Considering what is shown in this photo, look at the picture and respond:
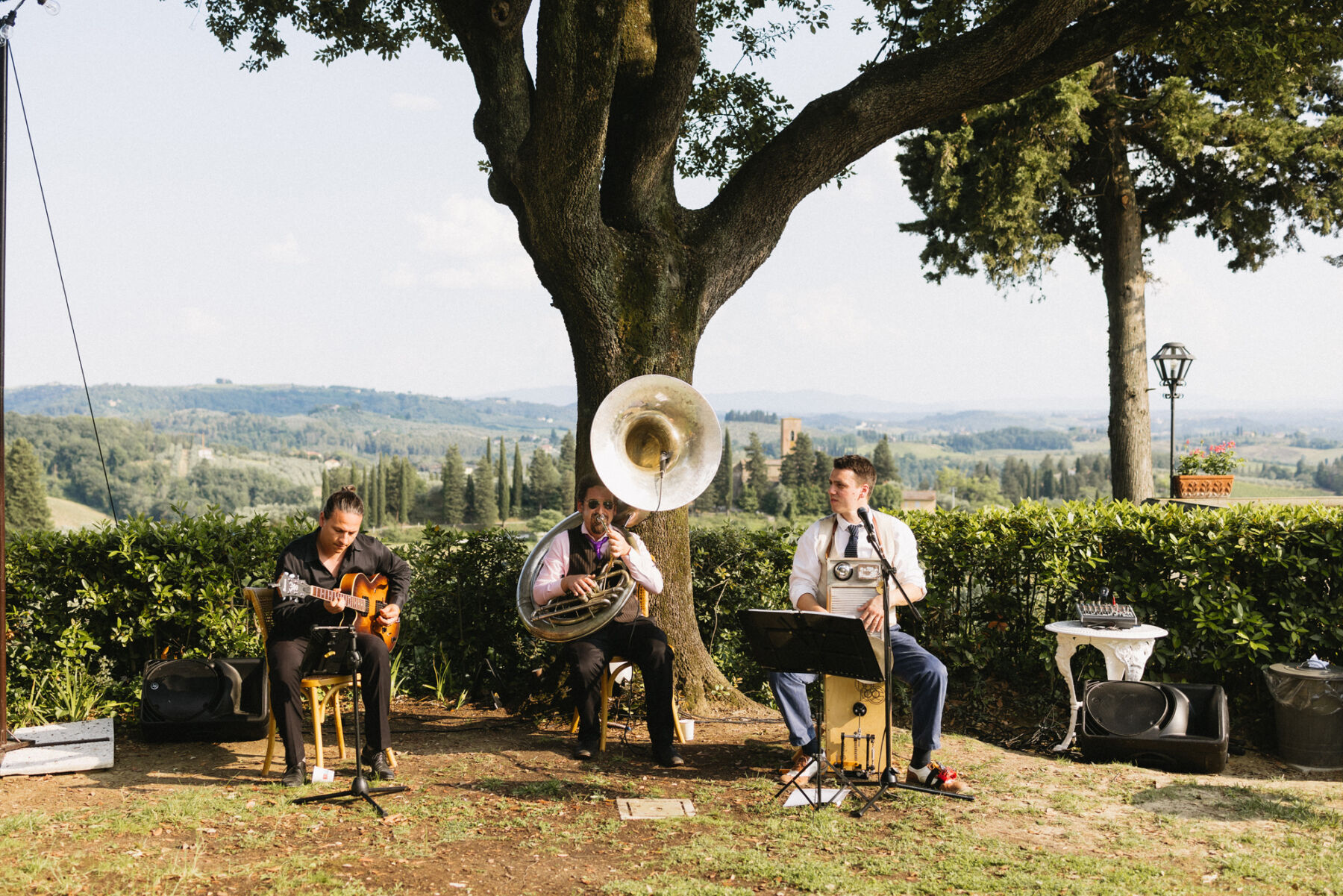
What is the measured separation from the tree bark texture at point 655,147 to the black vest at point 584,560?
0.59m

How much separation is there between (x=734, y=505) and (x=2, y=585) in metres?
100

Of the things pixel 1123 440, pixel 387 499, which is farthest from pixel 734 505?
pixel 1123 440

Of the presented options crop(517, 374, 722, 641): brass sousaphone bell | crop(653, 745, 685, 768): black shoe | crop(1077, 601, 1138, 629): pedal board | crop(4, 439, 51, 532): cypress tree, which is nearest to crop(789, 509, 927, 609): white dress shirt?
crop(517, 374, 722, 641): brass sousaphone bell

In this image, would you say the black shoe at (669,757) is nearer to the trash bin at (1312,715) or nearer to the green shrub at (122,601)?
the green shrub at (122,601)

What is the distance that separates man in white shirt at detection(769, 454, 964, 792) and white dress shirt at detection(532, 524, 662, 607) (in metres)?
0.80

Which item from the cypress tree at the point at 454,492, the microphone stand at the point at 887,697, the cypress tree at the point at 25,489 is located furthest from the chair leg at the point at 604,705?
the cypress tree at the point at 454,492

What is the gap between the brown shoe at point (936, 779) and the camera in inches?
197

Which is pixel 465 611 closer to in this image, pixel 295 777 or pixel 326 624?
pixel 326 624

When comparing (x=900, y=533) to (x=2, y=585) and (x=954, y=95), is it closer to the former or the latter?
(x=954, y=95)

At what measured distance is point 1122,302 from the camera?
14.9 m

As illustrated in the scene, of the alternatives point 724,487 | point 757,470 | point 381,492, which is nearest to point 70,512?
point 381,492

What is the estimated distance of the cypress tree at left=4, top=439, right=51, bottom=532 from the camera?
74562 millimetres

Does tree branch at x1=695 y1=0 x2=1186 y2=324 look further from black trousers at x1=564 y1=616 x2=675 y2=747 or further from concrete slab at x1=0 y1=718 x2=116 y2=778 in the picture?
concrete slab at x1=0 y1=718 x2=116 y2=778

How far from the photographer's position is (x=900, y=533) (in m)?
5.48
